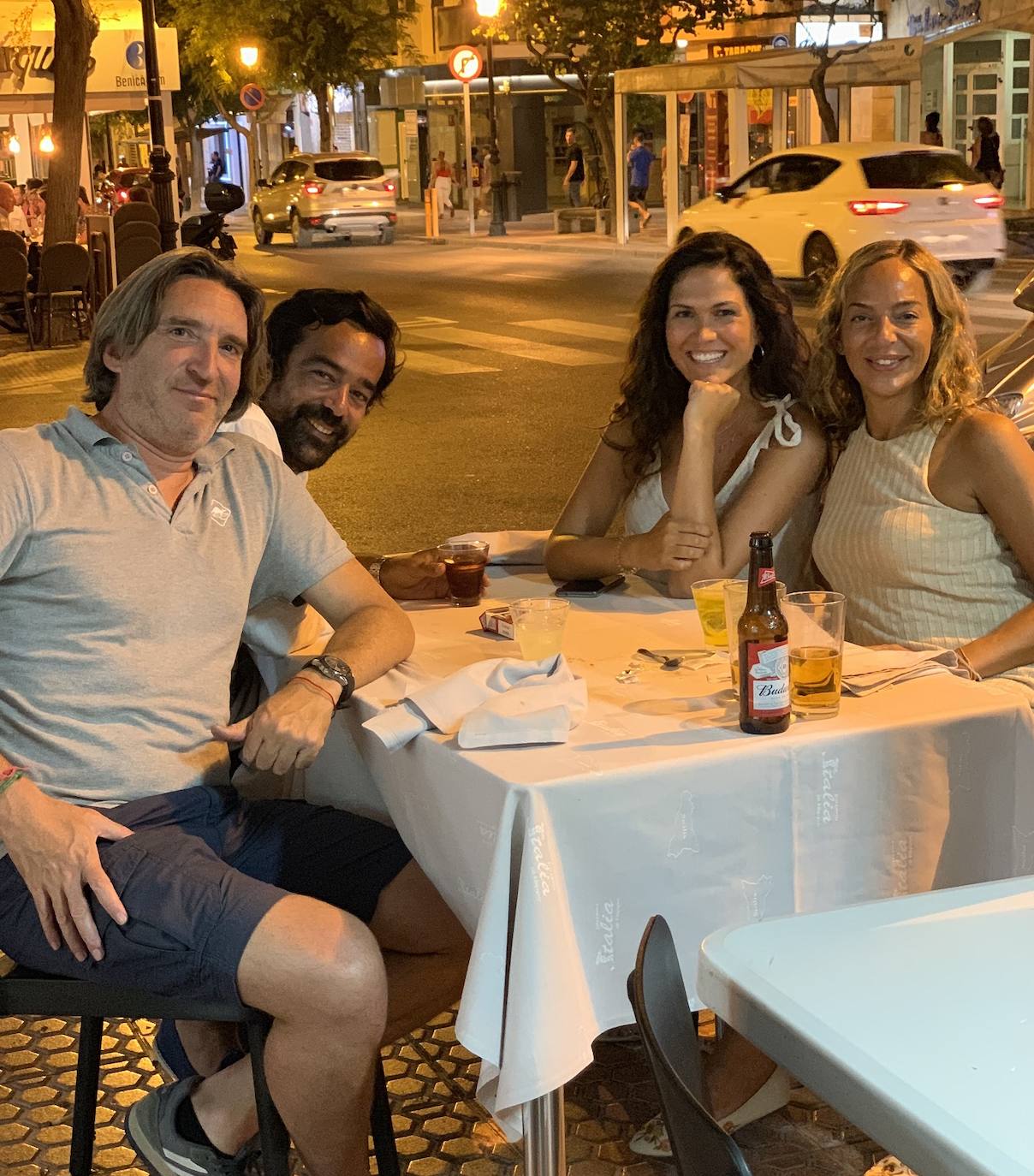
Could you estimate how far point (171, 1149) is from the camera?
277cm

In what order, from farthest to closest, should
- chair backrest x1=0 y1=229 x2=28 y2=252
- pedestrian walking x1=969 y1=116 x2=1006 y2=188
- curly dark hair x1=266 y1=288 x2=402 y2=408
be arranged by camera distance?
pedestrian walking x1=969 y1=116 x2=1006 y2=188 < chair backrest x1=0 y1=229 x2=28 y2=252 < curly dark hair x1=266 y1=288 x2=402 y2=408

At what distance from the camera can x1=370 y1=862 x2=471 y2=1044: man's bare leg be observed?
9.61 ft

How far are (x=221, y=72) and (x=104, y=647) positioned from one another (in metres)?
46.2

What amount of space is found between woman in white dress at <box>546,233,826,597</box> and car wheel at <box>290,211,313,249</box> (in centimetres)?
2935

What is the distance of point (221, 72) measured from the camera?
151 feet

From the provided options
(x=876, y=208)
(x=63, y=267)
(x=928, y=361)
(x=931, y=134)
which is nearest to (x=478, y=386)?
(x=63, y=267)

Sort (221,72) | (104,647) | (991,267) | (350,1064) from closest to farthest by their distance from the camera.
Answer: (350,1064) < (104,647) < (991,267) < (221,72)

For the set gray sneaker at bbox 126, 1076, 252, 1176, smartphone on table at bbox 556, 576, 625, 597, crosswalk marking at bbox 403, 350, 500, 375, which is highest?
smartphone on table at bbox 556, 576, 625, 597

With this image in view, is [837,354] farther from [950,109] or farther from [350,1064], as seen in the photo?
[950,109]

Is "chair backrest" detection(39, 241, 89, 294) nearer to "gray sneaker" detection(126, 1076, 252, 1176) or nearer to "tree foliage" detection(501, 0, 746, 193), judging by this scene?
"gray sneaker" detection(126, 1076, 252, 1176)

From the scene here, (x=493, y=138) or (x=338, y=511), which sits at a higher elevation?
(x=493, y=138)

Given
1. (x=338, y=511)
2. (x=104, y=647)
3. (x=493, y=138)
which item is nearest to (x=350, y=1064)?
(x=104, y=647)

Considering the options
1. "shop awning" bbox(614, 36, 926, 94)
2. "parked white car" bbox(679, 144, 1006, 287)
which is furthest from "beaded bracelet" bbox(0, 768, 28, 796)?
"shop awning" bbox(614, 36, 926, 94)

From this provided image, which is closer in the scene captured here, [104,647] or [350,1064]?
[350,1064]
